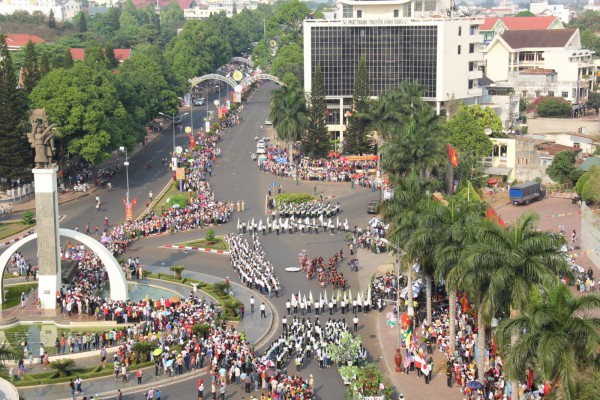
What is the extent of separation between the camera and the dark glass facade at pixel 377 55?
343 ft

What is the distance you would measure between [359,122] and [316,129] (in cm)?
428

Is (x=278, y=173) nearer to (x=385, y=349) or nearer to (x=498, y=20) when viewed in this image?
(x=385, y=349)

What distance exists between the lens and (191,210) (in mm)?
78875

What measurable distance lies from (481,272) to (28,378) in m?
20.9

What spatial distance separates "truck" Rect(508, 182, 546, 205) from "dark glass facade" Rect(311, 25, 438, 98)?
957 inches

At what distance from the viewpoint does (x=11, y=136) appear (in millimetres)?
83375

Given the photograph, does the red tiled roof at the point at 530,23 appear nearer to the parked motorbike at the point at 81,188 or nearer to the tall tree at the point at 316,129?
the tall tree at the point at 316,129

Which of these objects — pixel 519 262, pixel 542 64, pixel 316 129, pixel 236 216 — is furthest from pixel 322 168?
pixel 542 64

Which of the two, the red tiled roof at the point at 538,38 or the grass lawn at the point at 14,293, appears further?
the red tiled roof at the point at 538,38

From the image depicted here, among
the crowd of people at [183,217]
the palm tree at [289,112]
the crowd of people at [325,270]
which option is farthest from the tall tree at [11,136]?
the crowd of people at [325,270]

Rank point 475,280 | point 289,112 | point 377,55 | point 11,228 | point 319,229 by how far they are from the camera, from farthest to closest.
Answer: point 377,55 < point 289,112 < point 11,228 < point 319,229 < point 475,280

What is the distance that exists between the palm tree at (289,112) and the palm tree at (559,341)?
213 feet

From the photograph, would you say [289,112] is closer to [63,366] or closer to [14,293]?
[14,293]

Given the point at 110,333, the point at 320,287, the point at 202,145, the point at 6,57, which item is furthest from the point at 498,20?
the point at 110,333
